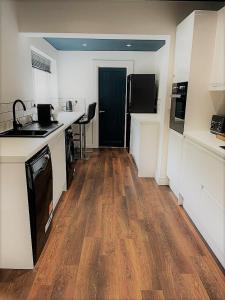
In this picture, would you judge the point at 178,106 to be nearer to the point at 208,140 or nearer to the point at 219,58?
the point at 219,58

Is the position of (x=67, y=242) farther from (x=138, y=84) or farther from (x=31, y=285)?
(x=138, y=84)

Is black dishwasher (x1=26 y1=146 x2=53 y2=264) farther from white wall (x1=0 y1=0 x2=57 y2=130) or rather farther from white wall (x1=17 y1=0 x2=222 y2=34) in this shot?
white wall (x1=17 y1=0 x2=222 y2=34)

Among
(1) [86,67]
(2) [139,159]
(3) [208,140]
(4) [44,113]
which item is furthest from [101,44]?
(3) [208,140]

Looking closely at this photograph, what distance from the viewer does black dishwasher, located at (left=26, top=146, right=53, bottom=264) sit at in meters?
1.67

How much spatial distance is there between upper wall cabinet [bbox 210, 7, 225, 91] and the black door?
3.22m

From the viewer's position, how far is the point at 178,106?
9.63ft

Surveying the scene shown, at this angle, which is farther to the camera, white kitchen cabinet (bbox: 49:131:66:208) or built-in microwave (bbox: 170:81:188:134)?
built-in microwave (bbox: 170:81:188:134)

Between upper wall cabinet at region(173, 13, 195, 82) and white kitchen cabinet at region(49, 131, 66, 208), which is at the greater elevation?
upper wall cabinet at region(173, 13, 195, 82)

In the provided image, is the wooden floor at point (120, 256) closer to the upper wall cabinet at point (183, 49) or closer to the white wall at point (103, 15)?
the upper wall cabinet at point (183, 49)

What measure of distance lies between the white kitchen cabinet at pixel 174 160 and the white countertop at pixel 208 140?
0.21m

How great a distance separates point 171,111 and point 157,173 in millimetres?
1002

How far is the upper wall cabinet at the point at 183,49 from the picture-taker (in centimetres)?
260

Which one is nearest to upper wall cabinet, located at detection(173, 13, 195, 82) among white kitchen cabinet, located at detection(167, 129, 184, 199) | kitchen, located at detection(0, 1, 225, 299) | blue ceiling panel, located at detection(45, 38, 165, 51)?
kitchen, located at detection(0, 1, 225, 299)

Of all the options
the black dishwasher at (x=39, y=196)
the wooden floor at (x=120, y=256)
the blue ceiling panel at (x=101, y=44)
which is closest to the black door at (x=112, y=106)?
the blue ceiling panel at (x=101, y=44)
